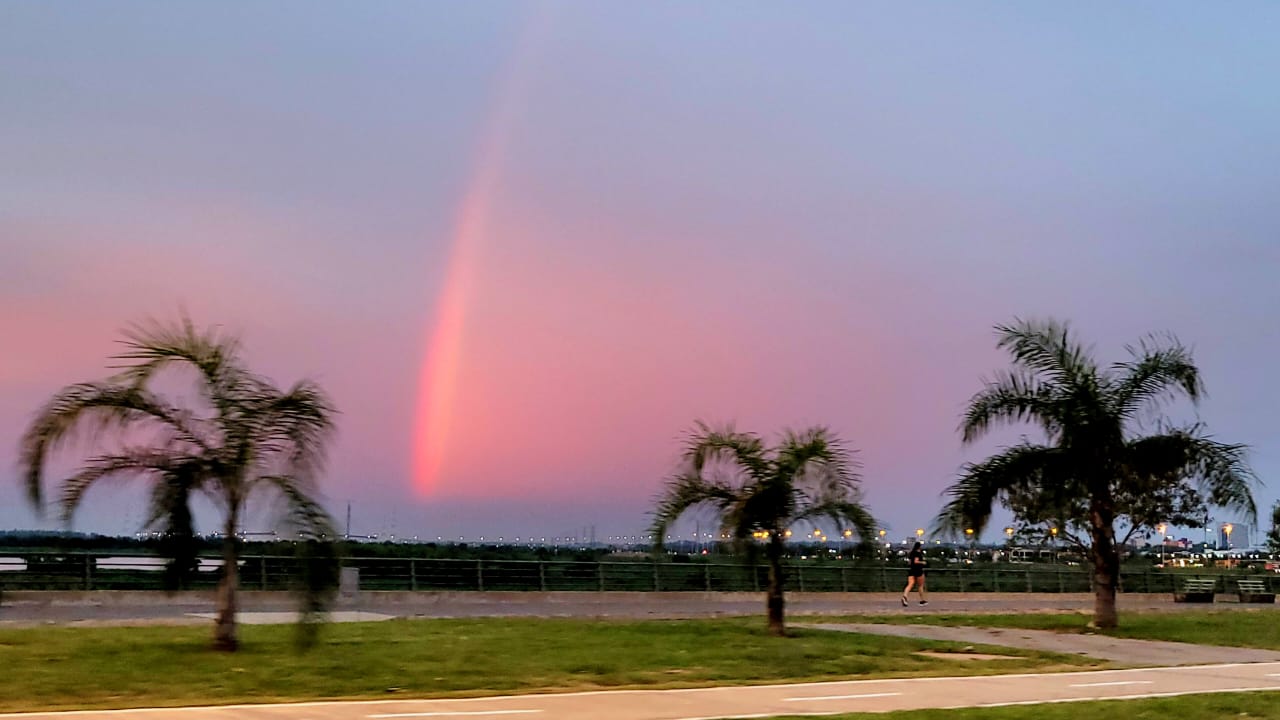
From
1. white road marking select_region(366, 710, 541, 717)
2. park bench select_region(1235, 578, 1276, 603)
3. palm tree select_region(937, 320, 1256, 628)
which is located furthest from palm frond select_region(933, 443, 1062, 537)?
park bench select_region(1235, 578, 1276, 603)

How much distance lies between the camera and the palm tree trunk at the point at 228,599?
1573cm

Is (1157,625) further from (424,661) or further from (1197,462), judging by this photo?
(424,661)

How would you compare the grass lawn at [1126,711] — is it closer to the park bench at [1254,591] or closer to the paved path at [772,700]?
the paved path at [772,700]

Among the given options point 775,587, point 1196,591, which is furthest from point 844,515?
→ point 1196,591

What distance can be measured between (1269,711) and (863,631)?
10007 millimetres

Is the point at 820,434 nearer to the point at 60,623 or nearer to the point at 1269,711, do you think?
the point at 1269,711

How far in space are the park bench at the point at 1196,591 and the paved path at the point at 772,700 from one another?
1091 inches

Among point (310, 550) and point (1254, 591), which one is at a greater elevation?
point (310, 550)

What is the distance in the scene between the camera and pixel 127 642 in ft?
53.7

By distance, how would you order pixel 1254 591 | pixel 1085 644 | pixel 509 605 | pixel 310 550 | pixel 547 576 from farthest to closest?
pixel 1254 591 → pixel 547 576 → pixel 509 605 → pixel 1085 644 → pixel 310 550

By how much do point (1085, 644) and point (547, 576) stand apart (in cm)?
1591

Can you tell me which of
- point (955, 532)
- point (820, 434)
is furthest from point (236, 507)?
point (955, 532)

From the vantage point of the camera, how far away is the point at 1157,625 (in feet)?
92.6

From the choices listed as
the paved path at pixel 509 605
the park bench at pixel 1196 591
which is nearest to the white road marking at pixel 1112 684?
the paved path at pixel 509 605
